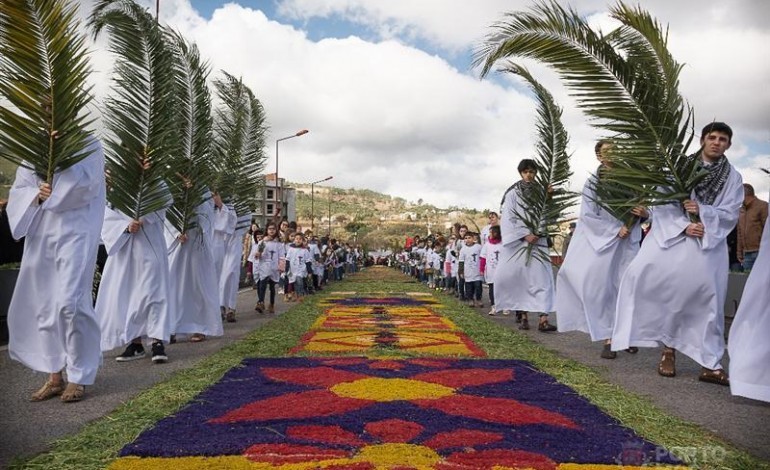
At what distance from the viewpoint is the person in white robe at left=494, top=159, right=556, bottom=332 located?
1114cm

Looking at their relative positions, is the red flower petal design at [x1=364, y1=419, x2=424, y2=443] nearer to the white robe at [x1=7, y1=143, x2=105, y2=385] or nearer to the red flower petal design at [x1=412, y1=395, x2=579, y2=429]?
the red flower petal design at [x1=412, y1=395, x2=579, y2=429]

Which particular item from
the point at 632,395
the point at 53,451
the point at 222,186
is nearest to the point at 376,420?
the point at 53,451

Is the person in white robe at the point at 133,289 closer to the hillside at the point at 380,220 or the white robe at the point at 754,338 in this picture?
the white robe at the point at 754,338

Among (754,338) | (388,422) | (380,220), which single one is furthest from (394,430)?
(380,220)

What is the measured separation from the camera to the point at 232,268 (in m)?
13.0

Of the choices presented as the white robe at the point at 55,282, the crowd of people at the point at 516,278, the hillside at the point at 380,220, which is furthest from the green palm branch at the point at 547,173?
the hillside at the point at 380,220

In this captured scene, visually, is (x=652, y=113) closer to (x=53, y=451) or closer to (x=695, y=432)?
(x=695, y=432)

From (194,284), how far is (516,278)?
5.06 metres

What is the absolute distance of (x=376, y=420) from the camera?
4.43 metres

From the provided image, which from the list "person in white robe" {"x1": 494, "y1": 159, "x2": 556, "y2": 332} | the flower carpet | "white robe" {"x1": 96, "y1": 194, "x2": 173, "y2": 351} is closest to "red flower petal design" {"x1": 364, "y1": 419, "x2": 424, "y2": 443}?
the flower carpet

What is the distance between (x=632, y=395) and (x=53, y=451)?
4125 millimetres

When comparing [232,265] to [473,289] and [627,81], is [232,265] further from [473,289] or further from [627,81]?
[627,81]

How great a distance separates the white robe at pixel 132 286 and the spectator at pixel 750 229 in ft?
30.3

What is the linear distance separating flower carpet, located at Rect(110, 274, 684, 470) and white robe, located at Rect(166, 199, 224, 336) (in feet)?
7.78
